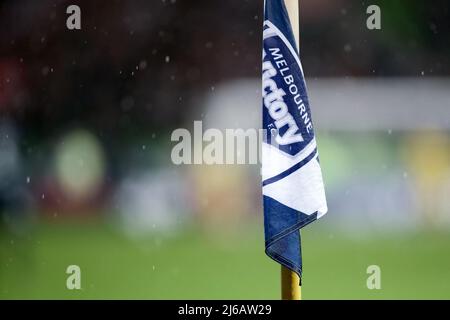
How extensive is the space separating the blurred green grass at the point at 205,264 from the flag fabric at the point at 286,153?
5.30 metres

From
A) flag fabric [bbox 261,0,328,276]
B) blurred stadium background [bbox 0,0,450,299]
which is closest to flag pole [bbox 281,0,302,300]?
flag fabric [bbox 261,0,328,276]

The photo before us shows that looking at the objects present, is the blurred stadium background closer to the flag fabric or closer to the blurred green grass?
the blurred green grass

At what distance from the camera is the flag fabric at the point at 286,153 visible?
368cm

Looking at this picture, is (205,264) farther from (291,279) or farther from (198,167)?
(291,279)

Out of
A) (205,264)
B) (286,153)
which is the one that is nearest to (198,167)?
(205,264)

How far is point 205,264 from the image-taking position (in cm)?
1045

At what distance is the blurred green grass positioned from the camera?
31.0ft

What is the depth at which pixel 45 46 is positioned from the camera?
37.7 ft

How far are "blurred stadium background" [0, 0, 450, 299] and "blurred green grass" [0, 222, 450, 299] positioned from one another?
0.03 m

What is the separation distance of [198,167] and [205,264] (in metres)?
2.10

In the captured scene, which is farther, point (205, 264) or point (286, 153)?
point (205, 264)

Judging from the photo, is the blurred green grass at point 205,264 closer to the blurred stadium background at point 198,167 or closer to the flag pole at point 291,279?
the blurred stadium background at point 198,167

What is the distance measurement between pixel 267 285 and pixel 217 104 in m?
2.60
